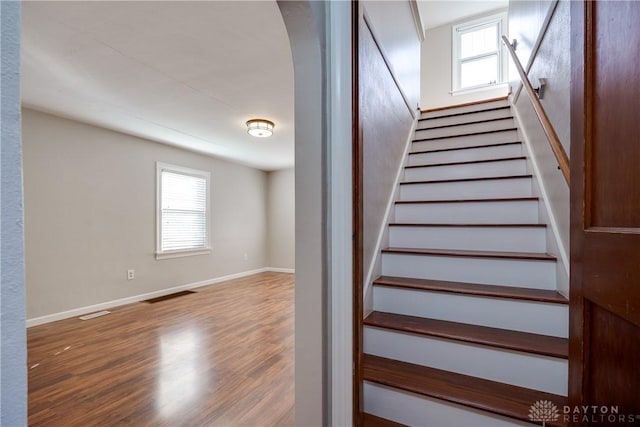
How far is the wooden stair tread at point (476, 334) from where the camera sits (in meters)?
1.25

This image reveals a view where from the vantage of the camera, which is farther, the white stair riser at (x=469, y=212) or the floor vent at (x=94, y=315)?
the floor vent at (x=94, y=315)

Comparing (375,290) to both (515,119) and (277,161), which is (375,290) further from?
(277,161)

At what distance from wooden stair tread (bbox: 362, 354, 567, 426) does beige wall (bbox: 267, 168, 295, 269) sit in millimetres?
4923

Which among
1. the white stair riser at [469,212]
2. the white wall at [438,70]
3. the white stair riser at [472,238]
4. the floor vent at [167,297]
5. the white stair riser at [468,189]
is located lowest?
the floor vent at [167,297]

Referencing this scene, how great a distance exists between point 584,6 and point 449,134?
7.92ft

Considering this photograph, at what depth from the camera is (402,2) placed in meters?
2.97

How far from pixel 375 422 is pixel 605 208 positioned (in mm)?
1261

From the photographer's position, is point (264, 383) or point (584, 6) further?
point (264, 383)

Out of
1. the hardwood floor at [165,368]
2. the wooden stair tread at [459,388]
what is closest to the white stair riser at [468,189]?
the wooden stair tread at [459,388]

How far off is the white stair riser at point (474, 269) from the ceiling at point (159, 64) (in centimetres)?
173

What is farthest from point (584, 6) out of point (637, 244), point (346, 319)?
point (346, 319)

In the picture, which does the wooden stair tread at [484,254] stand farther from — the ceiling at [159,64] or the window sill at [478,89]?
the window sill at [478,89]

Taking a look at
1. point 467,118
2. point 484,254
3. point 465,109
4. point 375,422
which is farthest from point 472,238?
point 465,109

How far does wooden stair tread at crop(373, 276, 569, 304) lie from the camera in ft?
4.61
